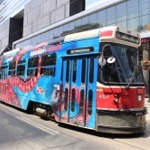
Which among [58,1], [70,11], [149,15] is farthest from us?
[58,1]

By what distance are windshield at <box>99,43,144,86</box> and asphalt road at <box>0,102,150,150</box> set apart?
159 centimetres

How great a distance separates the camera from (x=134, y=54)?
1007 centimetres

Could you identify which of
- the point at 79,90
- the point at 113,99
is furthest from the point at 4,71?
the point at 113,99

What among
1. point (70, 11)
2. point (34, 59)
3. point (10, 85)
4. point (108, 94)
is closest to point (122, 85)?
point (108, 94)

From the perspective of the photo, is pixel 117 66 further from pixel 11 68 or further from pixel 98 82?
pixel 11 68

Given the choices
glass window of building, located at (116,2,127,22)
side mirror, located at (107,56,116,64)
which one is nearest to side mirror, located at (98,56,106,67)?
side mirror, located at (107,56,116,64)

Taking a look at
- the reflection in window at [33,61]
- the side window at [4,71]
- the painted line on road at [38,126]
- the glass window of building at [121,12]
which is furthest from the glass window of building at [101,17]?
the painted line on road at [38,126]

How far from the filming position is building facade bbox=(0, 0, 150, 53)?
113ft

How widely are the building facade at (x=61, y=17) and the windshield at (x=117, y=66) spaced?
2259 centimetres

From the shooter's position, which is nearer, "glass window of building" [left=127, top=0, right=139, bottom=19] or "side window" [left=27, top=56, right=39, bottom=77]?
"side window" [left=27, top=56, right=39, bottom=77]

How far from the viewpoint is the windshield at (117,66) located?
9.32 m

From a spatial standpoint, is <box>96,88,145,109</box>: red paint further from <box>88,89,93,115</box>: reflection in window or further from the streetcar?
<box>88,89,93,115</box>: reflection in window

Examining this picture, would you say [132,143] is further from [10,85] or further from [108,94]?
[10,85]

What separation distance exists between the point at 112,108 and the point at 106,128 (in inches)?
22.6
